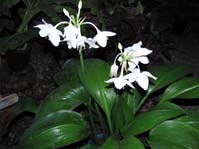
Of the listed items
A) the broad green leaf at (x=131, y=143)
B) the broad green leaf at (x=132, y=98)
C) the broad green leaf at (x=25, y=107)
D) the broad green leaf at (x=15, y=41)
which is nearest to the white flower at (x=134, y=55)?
the broad green leaf at (x=131, y=143)

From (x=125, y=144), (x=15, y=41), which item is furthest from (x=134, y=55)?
(x=15, y=41)

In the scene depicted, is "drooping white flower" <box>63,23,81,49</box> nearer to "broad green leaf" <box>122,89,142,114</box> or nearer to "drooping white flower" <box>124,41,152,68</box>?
"drooping white flower" <box>124,41,152,68</box>


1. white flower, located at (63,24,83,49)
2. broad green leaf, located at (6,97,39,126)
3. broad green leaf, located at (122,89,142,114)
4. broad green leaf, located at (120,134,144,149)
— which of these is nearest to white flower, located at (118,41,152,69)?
white flower, located at (63,24,83,49)

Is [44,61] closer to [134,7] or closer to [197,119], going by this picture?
[134,7]

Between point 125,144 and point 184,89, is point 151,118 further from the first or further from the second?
point 184,89

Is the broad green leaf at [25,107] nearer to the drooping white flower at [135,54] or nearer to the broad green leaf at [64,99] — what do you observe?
the broad green leaf at [64,99]

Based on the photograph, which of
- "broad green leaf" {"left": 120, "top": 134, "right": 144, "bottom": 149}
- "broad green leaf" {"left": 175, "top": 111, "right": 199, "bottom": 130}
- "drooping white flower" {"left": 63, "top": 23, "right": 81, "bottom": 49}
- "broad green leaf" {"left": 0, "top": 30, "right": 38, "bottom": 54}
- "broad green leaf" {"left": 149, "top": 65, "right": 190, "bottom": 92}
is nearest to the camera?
"drooping white flower" {"left": 63, "top": 23, "right": 81, "bottom": 49}
